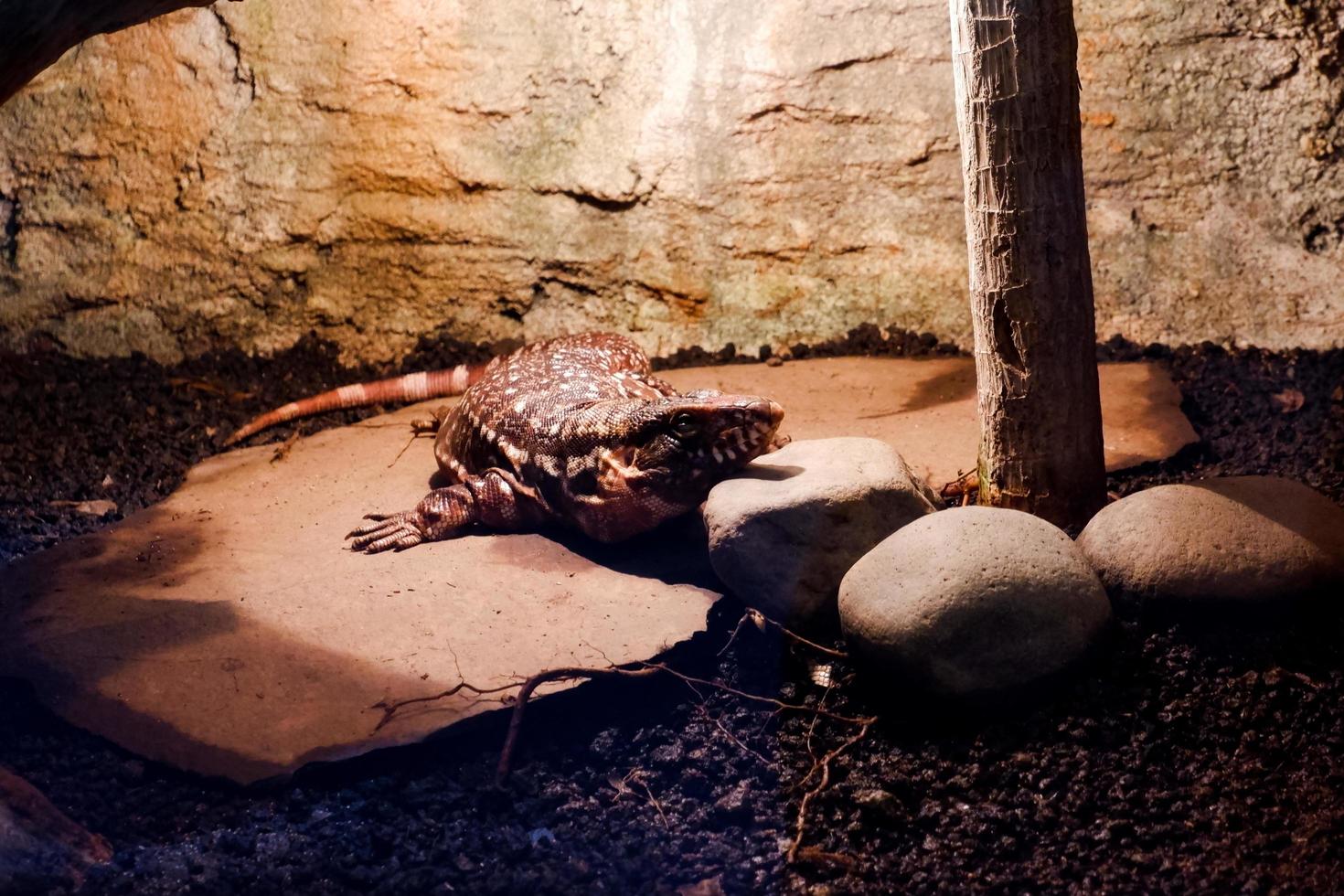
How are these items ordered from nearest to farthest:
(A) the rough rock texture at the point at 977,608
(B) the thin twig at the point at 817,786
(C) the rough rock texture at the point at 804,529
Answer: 1. (B) the thin twig at the point at 817,786
2. (A) the rough rock texture at the point at 977,608
3. (C) the rough rock texture at the point at 804,529

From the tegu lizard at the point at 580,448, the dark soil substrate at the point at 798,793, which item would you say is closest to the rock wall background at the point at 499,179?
the tegu lizard at the point at 580,448

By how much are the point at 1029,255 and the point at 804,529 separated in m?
1.13

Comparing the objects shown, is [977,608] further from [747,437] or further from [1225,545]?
[747,437]

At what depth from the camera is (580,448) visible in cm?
450

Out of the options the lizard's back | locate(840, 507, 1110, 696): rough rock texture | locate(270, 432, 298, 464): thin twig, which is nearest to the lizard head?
the lizard's back

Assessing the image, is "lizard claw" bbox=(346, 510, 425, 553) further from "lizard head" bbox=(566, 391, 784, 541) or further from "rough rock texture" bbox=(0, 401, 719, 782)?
"lizard head" bbox=(566, 391, 784, 541)

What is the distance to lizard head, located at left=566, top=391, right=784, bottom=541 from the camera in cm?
415

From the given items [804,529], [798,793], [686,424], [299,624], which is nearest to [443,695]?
[299,624]

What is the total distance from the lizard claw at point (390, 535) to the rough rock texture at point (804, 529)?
1435 mm

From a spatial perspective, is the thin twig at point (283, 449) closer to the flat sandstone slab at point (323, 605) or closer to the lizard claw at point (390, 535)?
the flat sandstone slab at point (323, 605)

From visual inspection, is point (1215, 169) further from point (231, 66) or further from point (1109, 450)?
point (231, 66)

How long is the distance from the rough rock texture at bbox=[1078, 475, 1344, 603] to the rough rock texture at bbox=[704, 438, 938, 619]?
64 cm

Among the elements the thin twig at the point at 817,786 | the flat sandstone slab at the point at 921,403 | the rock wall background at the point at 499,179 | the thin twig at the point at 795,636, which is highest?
the rock wall background at the point at 499,179

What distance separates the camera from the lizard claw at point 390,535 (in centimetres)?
467
